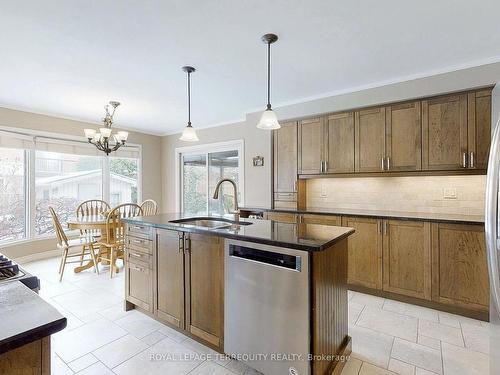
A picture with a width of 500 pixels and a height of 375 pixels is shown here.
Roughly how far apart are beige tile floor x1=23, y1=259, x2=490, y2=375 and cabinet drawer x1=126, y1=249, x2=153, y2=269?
54 cm

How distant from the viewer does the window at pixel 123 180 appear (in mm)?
5379

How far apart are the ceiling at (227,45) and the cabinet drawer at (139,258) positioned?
6.23 feet

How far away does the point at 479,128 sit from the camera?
2654 mm

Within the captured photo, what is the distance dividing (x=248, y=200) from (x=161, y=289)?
2.41 m

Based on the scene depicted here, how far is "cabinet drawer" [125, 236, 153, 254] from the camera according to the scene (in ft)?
7.89

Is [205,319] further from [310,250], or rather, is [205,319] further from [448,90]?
[448,90]

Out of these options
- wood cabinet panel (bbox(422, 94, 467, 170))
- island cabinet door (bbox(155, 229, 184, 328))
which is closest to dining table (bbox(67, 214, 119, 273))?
island cabinet door (bbox(155, 229, 184, 328))

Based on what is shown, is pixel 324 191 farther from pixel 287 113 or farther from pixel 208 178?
pixel 208 178

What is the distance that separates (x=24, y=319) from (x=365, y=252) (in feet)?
10.1

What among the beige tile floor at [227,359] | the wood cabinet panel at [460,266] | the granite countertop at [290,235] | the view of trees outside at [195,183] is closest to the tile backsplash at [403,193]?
the wood cabinet panel at [460,266]

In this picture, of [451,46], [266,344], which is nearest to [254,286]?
Result: [266,344]

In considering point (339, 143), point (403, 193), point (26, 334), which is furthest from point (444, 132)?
point (26, 334)

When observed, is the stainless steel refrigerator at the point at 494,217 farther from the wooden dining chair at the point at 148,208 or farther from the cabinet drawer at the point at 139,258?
the wooden dining chair at the point at 148,208

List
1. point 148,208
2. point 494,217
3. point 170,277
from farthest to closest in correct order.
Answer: point 148,208, point 170,277, point 494,217
